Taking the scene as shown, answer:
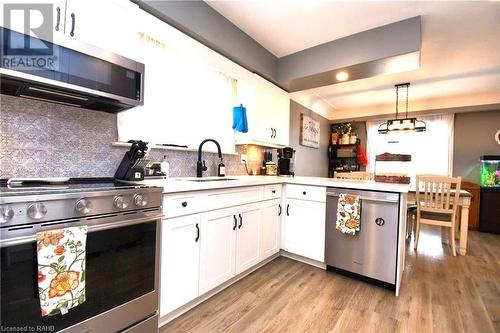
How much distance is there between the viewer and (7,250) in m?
0.87

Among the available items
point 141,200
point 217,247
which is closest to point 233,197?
point 217,247

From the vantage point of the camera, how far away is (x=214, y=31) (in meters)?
2.24

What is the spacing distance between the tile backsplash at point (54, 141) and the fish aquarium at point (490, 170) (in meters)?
6.01

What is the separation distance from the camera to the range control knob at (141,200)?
4.06 feet

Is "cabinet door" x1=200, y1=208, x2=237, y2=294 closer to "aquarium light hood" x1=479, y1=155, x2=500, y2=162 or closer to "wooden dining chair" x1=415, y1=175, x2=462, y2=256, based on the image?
"wooden dining chair" x1=415, y1=175, x2=462, y2=256

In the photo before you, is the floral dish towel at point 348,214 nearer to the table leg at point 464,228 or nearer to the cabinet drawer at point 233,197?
the cabinet drawer at point 233,197

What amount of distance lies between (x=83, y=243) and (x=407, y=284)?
2.60m

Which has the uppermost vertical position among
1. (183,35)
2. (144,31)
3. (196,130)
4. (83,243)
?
(183,35)

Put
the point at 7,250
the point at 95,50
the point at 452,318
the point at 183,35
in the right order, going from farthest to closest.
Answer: the point at 183,35
the point at 452,318
the point at 95,50
the point at 7,250

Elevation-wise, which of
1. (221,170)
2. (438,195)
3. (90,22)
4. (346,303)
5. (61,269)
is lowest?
(346,303)

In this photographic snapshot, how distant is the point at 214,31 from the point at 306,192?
1867 mm

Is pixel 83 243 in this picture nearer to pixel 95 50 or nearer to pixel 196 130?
pixel 95 50

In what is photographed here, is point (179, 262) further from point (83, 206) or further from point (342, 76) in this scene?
point (342, 76)

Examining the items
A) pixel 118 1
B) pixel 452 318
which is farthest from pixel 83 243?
pixel 452 318
